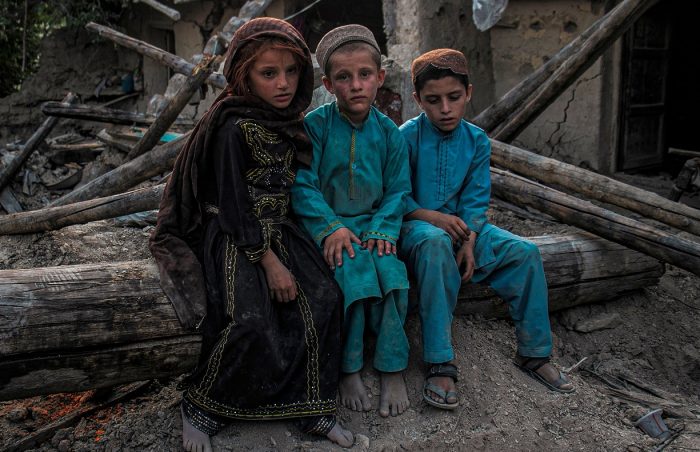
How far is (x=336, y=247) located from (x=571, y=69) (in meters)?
2.88

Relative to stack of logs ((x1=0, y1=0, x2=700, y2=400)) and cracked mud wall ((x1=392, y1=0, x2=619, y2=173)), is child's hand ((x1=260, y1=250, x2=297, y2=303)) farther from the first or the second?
cracked mud wall ((x1=392, y1=0, x2=619, y2=173))

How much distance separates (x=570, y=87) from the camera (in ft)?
21.6

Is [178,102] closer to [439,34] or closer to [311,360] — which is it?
[439,34]

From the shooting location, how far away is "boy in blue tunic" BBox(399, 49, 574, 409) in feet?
8.79

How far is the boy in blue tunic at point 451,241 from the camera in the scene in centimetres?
268

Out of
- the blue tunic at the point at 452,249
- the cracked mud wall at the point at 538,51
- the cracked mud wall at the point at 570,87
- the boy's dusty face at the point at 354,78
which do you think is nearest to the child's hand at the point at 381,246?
the blue tunic at the point at 452,249

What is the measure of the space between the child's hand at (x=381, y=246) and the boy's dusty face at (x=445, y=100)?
26.2 inches

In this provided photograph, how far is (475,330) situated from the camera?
3.15 meters

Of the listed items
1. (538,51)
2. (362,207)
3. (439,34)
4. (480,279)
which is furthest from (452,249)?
(538,51)

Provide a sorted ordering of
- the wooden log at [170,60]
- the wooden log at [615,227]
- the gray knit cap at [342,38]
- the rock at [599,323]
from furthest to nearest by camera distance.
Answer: the wooden log at [170,60] → the rock at [599,323] → the wooden log at [615,227] → the gray knit cap at [342,38]

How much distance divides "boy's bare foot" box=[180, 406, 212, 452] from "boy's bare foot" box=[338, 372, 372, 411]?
1.86ft

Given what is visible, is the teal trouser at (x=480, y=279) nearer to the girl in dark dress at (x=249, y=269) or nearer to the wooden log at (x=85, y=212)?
the girl in dark dress at (x=249, y=269)

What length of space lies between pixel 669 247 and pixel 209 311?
2.40 meters

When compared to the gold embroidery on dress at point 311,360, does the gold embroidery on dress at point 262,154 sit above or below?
above
